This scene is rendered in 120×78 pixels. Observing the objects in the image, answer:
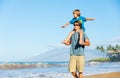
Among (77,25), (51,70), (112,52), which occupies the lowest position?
(51,70)

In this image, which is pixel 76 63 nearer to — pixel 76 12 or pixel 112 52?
pixel 76 12

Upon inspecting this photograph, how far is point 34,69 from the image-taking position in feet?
6.32

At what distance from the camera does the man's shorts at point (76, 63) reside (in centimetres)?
97

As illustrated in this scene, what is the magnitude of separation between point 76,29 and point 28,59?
61 cm

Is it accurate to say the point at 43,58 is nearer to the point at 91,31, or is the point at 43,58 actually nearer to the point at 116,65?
the point at 91,31

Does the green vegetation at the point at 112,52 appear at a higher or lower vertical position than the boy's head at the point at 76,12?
lower

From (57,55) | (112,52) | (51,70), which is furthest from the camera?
(51,70)

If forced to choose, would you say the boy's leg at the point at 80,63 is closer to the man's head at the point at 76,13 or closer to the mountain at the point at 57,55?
the man's head at the point at 76,13

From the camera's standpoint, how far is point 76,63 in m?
0.98

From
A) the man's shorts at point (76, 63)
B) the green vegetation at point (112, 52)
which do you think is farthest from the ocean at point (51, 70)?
the man's shorts at point (76, 63)

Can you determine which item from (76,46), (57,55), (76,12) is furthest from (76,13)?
(57,55)

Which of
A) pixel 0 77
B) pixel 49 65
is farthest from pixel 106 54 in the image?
pixel 0 77

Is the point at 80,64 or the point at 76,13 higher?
the point at 76,13

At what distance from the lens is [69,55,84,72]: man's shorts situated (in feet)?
3.18
